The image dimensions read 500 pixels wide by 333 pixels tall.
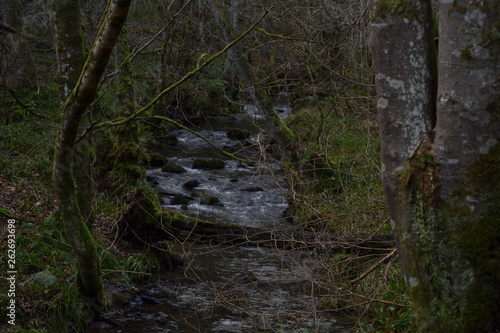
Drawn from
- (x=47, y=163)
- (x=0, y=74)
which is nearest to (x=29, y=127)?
(x=0, y=74)

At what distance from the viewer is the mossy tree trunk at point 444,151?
2.75m

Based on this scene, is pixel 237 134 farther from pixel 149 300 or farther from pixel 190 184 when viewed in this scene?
pixel 149 300

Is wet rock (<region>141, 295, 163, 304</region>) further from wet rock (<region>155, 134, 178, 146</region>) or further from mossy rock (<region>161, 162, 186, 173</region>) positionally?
wet rock (<region>155, 134, 178, 146</region>)

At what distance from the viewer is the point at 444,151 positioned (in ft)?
9.37

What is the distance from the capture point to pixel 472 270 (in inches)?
111

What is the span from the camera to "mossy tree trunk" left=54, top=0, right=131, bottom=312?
4.19 meters

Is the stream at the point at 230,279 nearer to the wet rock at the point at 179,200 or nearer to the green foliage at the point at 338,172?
the wet rock at the point at 179,200

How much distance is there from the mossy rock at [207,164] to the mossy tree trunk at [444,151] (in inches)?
514

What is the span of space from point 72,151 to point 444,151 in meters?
3.76

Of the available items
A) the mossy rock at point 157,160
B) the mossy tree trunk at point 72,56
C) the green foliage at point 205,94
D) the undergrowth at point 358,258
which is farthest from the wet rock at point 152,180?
the mossy tree trunk at point 72,56

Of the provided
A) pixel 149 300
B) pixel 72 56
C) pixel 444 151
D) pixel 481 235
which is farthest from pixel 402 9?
pixel 149 300

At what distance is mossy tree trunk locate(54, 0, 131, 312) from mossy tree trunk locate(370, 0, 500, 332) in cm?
212

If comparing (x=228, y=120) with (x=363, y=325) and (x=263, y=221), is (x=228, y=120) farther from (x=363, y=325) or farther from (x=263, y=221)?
(x=363, y=325)

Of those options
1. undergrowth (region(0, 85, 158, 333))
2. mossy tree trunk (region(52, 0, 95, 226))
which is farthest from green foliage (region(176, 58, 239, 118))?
mossy tree trunk (region(52, 0, 95, 226))
